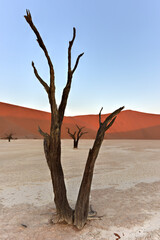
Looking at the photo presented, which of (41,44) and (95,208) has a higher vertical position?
(41,44)

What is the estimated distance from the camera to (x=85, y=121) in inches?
4094

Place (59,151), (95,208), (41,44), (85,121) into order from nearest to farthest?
(41,44) < (59,151) < (95,208) < (85,121)

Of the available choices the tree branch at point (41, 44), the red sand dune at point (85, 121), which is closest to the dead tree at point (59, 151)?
the tree branch at point (41, 44)

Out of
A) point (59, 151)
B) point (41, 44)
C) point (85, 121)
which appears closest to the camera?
point (41, 44)

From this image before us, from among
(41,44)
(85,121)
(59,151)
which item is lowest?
(59,151)

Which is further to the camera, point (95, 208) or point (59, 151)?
point (95, 208)

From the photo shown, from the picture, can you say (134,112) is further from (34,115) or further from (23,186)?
(23,186)

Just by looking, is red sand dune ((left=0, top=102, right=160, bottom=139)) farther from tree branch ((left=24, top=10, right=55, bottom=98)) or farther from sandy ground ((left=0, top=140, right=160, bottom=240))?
tree branch ((left=24, top=10, right=55, bottom=98))

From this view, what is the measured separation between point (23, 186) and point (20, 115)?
83.0m

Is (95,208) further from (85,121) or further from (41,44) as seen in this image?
(85,121)

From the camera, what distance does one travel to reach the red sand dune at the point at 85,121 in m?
70.9

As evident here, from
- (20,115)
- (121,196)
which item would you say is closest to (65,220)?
(121,196)

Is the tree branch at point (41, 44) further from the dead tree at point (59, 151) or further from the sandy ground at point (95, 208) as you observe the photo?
the sandy ground at point (95, 208)

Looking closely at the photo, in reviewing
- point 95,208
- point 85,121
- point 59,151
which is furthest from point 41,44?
point 85,121
